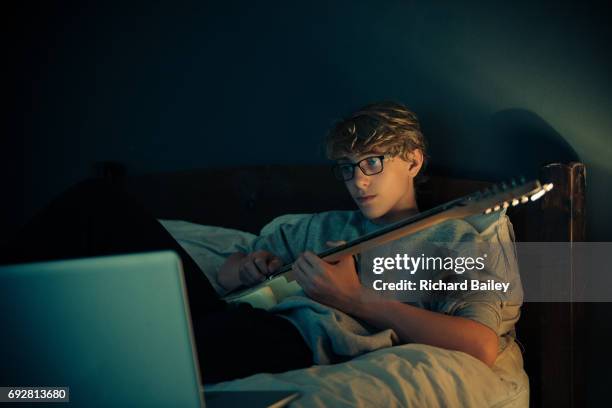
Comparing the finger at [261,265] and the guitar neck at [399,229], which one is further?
the finger at [261,265]

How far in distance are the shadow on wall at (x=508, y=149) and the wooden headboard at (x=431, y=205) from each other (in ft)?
0.21

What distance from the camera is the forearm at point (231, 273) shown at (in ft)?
5.20

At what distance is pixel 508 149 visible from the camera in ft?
5.50

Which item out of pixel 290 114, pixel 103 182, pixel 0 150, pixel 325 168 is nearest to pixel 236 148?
pixel 290 114

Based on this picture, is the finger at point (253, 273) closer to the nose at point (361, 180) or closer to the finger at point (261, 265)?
the finger at point (261, 265)

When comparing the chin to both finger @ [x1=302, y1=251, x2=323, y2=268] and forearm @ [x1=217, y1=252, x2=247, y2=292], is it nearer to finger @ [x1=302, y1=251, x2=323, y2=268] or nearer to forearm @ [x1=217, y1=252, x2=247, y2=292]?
finger @ [x1=302, y1=251, x2=323, y2=268]

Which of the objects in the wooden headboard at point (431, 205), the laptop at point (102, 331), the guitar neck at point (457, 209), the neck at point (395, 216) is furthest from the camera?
the neck at point (395, 216)

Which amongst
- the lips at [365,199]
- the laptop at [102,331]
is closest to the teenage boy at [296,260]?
the lips at [365,199]

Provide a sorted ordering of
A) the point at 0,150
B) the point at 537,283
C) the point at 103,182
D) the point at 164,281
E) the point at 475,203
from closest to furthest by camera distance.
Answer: the point at 164,281 → the point at 475,203 → the point at 103,182 → the point at 537,283 → the point at 0,150

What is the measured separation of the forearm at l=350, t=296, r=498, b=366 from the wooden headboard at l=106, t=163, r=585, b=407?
0.29 metres

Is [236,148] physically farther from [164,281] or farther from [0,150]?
[164,281]

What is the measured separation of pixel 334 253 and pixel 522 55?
78 centimetres

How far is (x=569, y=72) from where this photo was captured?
5.23 feet

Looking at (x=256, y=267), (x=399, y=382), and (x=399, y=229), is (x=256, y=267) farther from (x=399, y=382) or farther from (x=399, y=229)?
(x=399, y=382)
